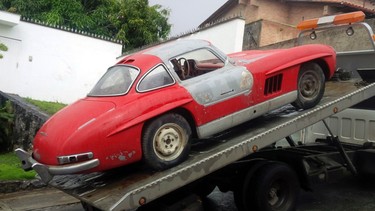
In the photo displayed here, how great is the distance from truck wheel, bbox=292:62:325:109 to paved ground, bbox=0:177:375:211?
152cm

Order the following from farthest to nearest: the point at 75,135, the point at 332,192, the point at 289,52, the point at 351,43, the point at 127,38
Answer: the point at 127,38
the point at 351,43
the point at 332,192
the point at 289,52
the point at 75,135

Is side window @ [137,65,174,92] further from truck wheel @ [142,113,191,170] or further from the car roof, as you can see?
truck wheel @ [142,113,191,170]

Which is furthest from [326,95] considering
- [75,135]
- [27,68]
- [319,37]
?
[27,68]

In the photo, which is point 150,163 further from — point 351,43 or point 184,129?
point 351,43

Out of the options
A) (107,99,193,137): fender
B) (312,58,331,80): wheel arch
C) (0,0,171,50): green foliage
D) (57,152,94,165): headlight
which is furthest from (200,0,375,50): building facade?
(57,152,94,165): headlight

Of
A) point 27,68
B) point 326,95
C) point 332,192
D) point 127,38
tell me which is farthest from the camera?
point 127,38

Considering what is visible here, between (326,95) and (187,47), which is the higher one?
(187,47)

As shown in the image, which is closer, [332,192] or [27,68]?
[332,192]

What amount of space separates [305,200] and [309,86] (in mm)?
1814

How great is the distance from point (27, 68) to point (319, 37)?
10.1m

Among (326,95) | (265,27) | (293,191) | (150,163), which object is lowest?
(293,191)

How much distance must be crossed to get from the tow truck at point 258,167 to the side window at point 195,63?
81 cm

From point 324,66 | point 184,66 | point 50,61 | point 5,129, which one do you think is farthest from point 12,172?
point 50,61

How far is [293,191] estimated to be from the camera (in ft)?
17.6
